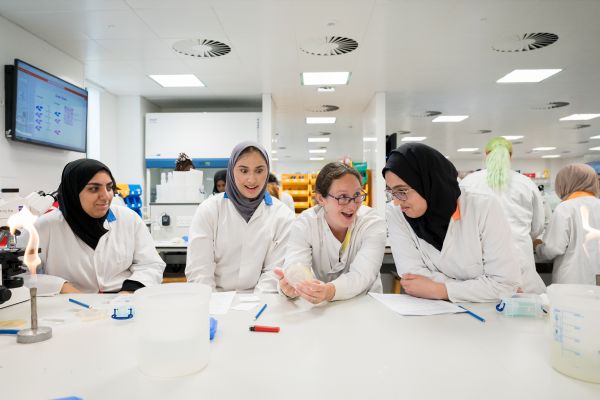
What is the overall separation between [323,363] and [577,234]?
2452 millimetres

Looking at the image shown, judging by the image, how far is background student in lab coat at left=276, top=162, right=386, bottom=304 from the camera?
170 centimetres

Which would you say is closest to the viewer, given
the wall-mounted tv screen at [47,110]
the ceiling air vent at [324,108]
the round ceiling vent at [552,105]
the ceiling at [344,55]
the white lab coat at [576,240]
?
the white lab coat at [576,240]

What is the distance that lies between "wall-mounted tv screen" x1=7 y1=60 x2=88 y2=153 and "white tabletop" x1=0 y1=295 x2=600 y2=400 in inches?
109

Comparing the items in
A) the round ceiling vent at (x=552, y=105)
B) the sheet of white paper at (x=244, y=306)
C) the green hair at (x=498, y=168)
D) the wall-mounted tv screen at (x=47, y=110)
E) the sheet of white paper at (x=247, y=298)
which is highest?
the round ceiling vent at (x=552, y=105)

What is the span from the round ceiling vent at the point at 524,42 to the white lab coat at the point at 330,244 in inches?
120

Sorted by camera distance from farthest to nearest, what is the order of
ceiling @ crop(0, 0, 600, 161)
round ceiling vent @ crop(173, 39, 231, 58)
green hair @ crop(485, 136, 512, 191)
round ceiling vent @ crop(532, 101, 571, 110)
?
1. round ceiling vent @ crop(532, 101, 571, 110)
2. round ceiling vent @ crop(173, 39, 231, 58)
3. ceiling @ crop(0, 0, 600, 161)
4. green hair @ crop(485, 136, 512, 191)

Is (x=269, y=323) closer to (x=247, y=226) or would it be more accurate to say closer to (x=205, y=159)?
(x=247, y=226)

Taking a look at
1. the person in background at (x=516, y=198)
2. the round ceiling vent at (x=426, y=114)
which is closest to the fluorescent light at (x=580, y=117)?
the round ceiling vent at (x=426, y=114)

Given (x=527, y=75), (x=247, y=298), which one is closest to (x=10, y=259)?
(x=247, y=298)

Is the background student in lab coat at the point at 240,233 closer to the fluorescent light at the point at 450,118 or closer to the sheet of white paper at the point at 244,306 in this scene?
the sheet of white paper at the point at 244,306

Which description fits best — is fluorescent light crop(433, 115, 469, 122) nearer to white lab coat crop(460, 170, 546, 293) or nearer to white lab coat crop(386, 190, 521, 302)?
Result: white lab coat crop(460, 170, 546, 293)

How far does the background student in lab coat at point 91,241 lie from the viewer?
73.3 inches

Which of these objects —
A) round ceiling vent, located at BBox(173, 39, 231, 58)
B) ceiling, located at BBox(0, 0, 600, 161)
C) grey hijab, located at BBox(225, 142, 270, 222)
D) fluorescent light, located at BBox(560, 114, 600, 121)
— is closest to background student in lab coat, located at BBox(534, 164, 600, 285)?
ceiling, located at BBox(0, 0, 600, 161)

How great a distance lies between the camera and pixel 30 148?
11.6ft
